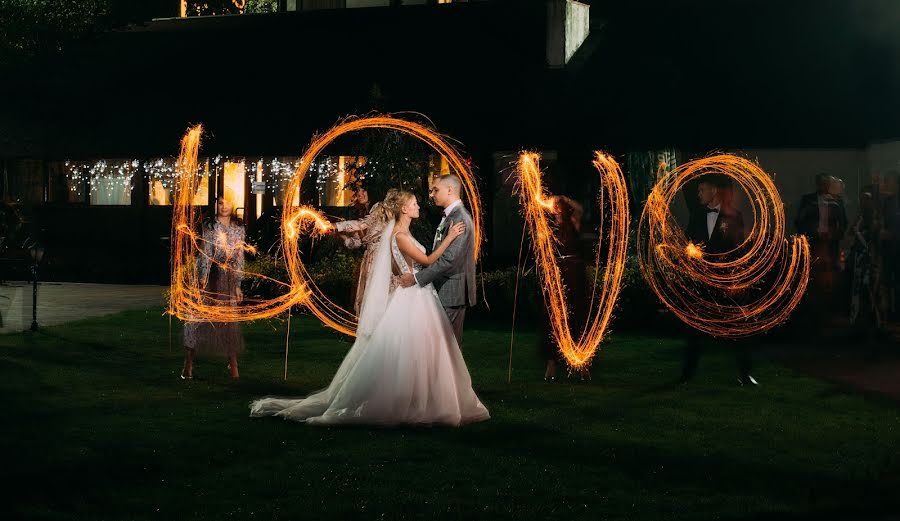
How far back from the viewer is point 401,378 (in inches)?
388

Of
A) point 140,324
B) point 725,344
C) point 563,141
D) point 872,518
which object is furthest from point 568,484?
point 563,141

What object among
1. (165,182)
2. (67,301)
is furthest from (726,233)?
(165,182)

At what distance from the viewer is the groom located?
33.7ft

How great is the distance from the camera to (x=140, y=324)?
695 inches

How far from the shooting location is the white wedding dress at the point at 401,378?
32.0 feet

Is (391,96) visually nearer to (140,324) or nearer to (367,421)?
(140,324)

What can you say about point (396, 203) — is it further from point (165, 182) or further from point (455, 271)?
point (165, 182)

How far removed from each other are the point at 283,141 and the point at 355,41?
2.77 m

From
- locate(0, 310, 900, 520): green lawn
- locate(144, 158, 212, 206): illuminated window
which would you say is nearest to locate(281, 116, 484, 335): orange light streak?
locate(0, 310, 900, 520): green lawn

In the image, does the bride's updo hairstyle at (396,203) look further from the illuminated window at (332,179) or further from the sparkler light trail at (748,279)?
the illuminated window at (332,179)

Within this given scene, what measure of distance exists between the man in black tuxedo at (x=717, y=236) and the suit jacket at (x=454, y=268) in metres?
2.78

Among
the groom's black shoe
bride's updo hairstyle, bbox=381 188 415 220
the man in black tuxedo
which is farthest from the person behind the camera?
the man in black tuxedo

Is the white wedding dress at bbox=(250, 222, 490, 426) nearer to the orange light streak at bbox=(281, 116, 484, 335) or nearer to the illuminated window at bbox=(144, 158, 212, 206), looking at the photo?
the orange light streak at bbox=(281, 116, 484, 335)

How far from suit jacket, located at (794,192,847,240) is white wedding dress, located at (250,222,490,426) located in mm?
7819
